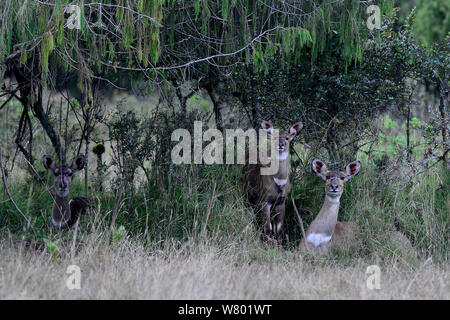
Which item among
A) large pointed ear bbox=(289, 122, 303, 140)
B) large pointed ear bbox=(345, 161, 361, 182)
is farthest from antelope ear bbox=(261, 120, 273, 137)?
large pointed ear bbox=(345, 161, 361, 182)

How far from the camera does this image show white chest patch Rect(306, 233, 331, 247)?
790 cm

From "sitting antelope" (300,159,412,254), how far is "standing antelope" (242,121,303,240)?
23.0 inches

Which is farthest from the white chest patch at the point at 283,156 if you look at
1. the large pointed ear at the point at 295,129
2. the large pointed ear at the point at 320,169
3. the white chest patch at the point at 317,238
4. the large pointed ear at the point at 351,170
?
the white chest patch at the point at 317,238

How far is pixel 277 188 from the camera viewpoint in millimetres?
8734

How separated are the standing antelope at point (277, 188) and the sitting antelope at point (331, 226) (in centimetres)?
58

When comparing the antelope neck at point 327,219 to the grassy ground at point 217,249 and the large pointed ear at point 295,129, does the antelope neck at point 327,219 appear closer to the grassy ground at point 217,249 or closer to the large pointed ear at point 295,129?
the grassy ground at point 217,249

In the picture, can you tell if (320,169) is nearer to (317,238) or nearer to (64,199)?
(317,238)

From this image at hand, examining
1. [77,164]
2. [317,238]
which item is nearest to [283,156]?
[317,238]

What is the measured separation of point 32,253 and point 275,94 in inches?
164

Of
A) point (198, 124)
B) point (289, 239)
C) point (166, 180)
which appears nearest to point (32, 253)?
point (166, 180)

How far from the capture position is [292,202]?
8797mm

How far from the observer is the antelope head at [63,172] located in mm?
8602

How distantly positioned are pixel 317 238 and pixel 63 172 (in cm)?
353
